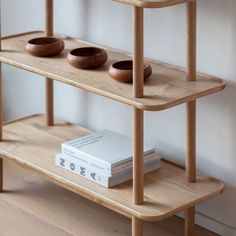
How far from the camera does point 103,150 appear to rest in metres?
2.69

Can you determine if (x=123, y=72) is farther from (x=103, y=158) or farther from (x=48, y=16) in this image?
(x=48, y=16)

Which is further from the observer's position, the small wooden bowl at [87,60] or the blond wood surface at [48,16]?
the blond wood surface at [48,16]

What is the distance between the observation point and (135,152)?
2.39 meters

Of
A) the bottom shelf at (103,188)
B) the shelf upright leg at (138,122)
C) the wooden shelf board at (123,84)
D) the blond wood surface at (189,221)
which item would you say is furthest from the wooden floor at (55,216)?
the wooden shelf board at (123,84)

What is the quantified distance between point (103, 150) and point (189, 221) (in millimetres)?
358

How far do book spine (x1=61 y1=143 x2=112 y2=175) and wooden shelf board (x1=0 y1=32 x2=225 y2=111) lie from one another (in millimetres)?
267

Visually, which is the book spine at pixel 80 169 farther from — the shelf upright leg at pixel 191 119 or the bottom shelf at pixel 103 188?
the shelf upright leg at pixel 191 119

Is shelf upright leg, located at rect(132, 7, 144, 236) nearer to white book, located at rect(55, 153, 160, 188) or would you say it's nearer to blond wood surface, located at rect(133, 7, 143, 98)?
blond wood surface, located at rect(133, 7, 143, 98)

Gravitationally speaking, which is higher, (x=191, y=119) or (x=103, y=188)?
(x=191, y=119)

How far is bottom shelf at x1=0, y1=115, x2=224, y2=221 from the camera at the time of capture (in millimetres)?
2480

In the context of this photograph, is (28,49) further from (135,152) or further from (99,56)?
Answer: (135,152)

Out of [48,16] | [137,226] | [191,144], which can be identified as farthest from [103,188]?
[48,16]

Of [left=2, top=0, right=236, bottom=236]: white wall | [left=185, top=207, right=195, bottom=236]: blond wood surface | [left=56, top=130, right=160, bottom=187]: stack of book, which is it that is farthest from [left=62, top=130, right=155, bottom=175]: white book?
[left=185, top=207, right=195, bottom=236]: blond wood surface

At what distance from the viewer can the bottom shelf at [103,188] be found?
2.48 m
